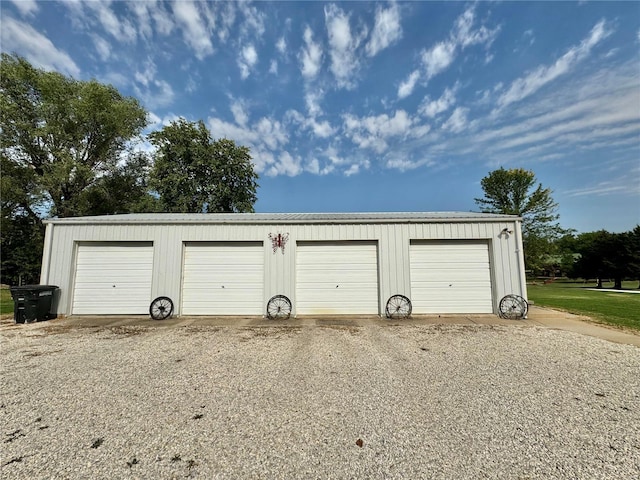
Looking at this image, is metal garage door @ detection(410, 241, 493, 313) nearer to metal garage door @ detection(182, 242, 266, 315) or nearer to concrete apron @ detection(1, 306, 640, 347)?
concrete apron @ detection(1, 306, 640, 347)

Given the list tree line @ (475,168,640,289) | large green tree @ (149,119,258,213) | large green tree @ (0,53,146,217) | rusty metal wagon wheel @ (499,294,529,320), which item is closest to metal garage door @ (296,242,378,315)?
rusty metal wagon wheel @ (499,294,529,320)

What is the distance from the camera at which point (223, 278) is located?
27.0 feet

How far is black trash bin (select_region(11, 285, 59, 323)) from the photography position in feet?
23.3

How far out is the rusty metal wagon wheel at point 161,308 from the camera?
25.5ft

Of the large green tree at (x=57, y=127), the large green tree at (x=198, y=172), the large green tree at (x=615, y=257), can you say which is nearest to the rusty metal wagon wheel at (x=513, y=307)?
the large green tree at (x=198, y=172)

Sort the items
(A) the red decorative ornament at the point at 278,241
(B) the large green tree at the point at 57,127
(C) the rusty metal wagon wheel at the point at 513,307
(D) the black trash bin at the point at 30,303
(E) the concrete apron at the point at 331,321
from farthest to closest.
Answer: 1. (B) the large green tree at the point at 57,127
2. (A) the red decorative ornament at the point at 278,241
3. (C) the rusty metal wagon wheel at the point at 513,307
4. (D) the black trash bin at the point at 30,303
5. (E) the concrete apron at the point at 331,321

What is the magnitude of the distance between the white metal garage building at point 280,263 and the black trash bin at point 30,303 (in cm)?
51

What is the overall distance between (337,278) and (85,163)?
2024 centimetres

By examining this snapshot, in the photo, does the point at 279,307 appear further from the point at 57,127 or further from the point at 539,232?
the point at 539,232

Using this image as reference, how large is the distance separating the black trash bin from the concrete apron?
25 cm

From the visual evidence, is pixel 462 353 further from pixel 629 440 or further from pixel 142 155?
pixel 142 155

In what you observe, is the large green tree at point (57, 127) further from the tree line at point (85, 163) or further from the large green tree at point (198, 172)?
the large green tree at point (198, 172)

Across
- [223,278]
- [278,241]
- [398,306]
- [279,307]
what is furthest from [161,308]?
[398,306]

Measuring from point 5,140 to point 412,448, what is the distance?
25014 mm
